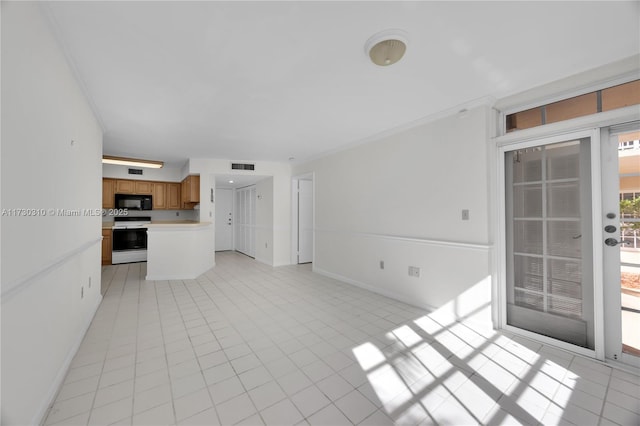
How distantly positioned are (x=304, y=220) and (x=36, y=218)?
4966 millimetres

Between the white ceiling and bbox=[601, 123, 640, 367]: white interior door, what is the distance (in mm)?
737

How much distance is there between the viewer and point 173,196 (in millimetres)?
6824

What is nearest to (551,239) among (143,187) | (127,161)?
(127,161)

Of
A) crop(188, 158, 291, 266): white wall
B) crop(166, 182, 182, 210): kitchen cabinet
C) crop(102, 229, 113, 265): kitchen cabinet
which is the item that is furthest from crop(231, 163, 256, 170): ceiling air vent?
crop(102, 229, 113, 265): kitchen cabinet

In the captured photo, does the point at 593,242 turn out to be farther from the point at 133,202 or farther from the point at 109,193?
the point at 109,193

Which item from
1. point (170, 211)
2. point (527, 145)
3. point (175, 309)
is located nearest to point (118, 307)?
point (175, 309)

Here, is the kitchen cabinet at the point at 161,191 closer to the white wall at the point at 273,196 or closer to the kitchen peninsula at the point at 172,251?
the white wall at the point at 273,196

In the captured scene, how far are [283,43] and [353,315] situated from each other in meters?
2.81

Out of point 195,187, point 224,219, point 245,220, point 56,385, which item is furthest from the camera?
point 224,219

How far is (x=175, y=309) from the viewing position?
3.22m

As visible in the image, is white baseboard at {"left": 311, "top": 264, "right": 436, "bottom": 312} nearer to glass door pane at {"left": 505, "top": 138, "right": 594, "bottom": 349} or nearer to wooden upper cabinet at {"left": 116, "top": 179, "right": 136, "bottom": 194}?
glass door pane at {"left": 505, "top": 138, "right": 594, "bottom": 349}

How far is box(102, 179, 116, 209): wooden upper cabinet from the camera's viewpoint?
596cm

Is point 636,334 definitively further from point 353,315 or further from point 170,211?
point 170,211

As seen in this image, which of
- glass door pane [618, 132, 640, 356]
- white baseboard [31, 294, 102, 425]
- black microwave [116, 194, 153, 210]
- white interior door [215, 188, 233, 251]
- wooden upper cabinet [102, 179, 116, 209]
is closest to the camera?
white baseboard [31, 294, 102, 425]
